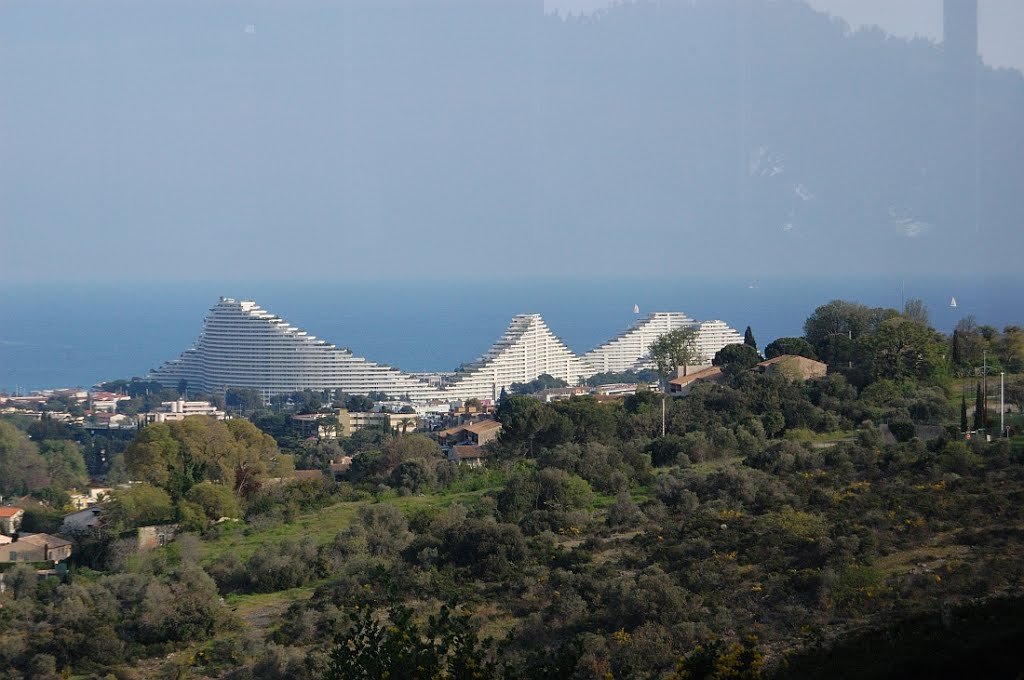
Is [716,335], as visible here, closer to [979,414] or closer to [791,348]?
[791,348]

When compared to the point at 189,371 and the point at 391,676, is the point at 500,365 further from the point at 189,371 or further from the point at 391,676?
the point at 391,676

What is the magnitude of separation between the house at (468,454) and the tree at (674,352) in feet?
16.0

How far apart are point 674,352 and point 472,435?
4348 millimetres

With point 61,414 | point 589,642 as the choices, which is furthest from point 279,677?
point 61,414

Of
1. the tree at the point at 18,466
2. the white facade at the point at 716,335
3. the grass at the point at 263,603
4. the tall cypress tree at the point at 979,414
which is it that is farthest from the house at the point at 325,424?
the grass at the point at 263,603

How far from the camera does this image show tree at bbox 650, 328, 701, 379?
69.0 feet

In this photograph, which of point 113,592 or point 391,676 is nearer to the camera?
point 391,676

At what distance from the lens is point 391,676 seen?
4.75 meters

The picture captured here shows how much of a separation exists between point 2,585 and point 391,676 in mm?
5766

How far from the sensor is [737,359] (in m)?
18.1

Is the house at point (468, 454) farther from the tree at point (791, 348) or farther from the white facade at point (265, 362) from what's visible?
the white facade at point (265, 362)

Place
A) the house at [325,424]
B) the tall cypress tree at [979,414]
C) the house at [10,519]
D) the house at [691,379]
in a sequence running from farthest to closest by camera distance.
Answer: the house at [325,424] < the house at [691,379] < the house at [10,519] < the tall cypress tree at [979,414]

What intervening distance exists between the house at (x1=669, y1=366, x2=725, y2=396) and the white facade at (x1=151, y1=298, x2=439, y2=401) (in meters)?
22.8

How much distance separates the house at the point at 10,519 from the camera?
13406 millimetres
